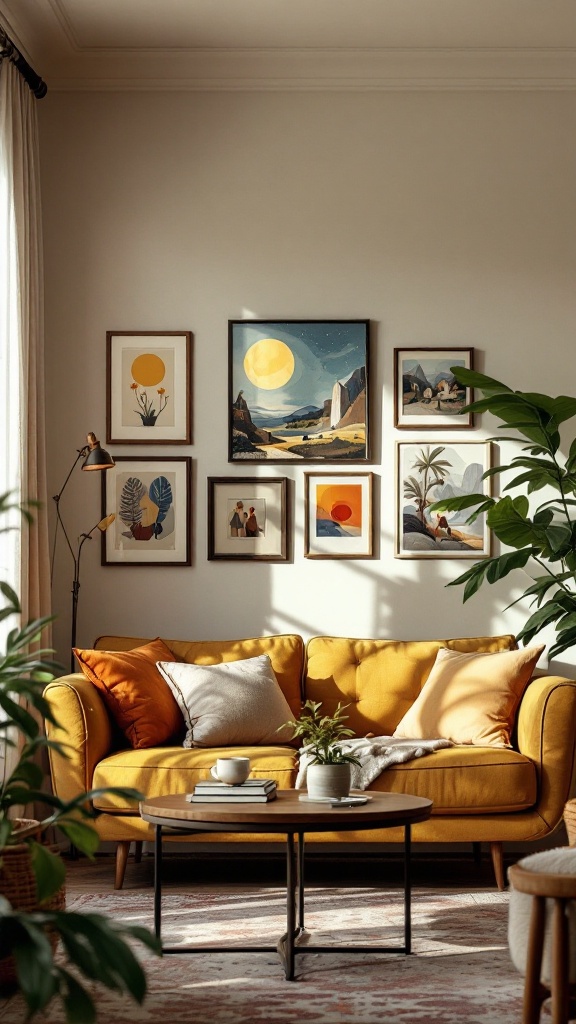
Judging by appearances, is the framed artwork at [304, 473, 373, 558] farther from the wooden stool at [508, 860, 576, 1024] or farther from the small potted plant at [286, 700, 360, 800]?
the wooden stool at [508, 860, 576, 1024]

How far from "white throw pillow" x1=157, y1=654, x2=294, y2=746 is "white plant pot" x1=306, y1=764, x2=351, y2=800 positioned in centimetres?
95

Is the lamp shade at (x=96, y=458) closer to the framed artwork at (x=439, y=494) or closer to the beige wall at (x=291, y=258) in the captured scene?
the beige wall at (x=291, y=258)

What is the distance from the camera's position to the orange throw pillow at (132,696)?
4004 millimetres

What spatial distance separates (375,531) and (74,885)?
6.32 feet

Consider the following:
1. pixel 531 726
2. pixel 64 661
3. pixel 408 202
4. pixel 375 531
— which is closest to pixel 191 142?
pixel 408 202

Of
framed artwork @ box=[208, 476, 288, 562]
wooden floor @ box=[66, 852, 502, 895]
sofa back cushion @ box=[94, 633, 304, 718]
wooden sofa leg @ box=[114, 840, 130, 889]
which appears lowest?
wooden floor @ box=[66, 852, 502, 895]

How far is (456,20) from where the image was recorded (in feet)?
14.6

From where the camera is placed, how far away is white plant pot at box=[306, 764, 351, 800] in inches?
121

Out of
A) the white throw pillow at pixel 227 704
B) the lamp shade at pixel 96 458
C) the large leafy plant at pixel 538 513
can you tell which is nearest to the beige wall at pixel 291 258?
the lamp shade at pixel 96 458

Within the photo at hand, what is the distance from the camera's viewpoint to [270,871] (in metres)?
4.14

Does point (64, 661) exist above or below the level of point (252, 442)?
below

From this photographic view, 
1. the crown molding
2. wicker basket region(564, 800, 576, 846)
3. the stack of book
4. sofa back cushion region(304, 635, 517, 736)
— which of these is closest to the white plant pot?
the stack of book

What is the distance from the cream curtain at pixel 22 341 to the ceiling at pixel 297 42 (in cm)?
32

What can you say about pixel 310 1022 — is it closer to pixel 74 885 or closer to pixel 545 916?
pixel 545 916
